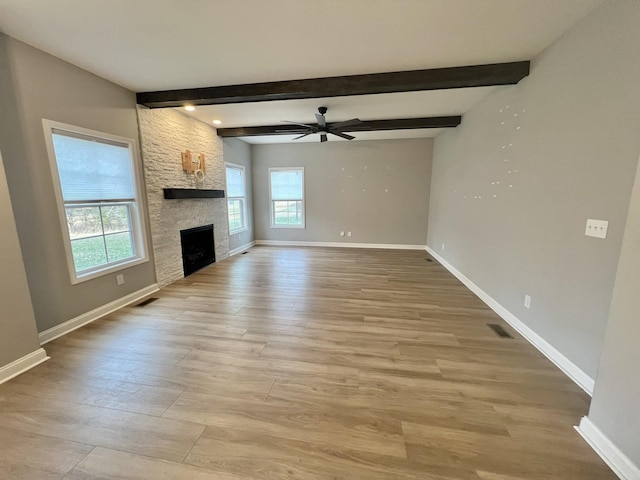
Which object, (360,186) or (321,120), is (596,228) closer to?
(321,120)

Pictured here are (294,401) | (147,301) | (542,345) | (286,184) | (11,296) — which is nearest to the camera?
(294,401)

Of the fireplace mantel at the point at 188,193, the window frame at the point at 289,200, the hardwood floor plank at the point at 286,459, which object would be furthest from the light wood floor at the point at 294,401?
the window frame at the point at 289,200

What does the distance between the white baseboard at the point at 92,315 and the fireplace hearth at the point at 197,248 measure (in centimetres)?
84

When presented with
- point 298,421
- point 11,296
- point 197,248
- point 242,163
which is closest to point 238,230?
point 197,248

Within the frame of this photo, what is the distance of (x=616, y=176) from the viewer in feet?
5.47

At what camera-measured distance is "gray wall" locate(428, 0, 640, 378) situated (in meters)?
1.66

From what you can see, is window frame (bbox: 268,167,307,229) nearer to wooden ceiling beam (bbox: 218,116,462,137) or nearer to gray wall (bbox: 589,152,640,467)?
wooden ceiling beam (bbox: 218,116,462,137)

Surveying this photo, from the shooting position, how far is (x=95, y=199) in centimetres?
298

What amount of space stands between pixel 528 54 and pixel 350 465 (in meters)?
3.72

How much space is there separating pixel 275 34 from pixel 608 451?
11.7 feet

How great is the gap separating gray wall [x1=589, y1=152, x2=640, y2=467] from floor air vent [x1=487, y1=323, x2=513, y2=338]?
123 centimetres

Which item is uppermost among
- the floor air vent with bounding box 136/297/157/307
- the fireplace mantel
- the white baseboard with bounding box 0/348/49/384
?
the fireplace mantel

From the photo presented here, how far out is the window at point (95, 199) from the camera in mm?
2641

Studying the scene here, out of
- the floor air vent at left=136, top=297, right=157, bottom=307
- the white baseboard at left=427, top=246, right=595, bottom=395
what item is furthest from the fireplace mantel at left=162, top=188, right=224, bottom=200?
the white baseboard at left=427, top=246, right=595, bottom=395
